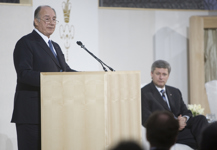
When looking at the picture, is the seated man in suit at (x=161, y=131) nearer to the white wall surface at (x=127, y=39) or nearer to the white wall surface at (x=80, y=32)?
the white wall surface at (x=80, y=32)

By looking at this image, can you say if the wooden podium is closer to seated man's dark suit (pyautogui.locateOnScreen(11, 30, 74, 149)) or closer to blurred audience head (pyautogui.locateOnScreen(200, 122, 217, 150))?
seated man's dark suit (pyautogui.locateOnScreen(11, 30, 74, 149))

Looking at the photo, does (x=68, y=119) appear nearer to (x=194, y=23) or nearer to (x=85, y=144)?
(x=85, y=144)

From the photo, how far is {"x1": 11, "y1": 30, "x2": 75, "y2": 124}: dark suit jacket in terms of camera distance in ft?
8.53

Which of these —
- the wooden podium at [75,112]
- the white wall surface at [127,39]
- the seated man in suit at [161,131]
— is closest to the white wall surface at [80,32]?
the white wall surface at [127,39]

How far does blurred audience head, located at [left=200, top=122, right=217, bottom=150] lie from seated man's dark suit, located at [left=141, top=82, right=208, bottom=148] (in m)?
2.47

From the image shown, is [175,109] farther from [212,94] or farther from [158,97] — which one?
[212,94]

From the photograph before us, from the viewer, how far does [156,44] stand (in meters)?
5.99

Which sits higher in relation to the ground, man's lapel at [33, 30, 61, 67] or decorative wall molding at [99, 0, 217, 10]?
decorative wall molding at [99, 0, 217, 10]

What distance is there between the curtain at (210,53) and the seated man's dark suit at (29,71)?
3942mm

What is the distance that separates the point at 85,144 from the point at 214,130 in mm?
1231

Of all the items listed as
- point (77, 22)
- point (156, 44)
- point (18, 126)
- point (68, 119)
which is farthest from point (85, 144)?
point (156, 44)

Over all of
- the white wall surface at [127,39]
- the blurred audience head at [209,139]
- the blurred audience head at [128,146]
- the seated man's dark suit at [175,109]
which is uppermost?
the white wall surface at [127,39]

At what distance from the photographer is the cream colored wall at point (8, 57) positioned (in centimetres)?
495

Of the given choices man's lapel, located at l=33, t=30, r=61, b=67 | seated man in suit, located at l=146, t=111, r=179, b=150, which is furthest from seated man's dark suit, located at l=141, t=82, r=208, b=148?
seated man in suit, located at l=146, t=111, r=179, b=150
